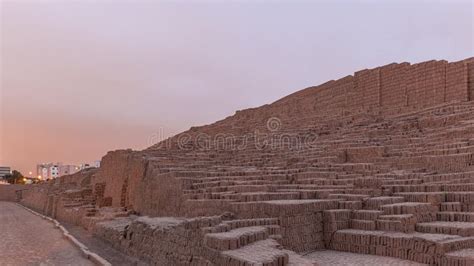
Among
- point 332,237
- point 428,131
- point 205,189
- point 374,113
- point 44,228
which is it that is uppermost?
point 374,113

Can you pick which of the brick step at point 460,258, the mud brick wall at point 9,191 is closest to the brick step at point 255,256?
the brick step at point 460,258

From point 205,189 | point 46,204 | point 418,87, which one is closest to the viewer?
point 205,189

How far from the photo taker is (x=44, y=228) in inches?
654

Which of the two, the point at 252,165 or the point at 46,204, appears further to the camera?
the point at 46,204

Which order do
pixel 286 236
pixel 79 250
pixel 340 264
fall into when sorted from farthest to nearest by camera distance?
pixel 79 250, pixel 286 236, pixel 340 264

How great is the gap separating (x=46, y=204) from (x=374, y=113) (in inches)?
702

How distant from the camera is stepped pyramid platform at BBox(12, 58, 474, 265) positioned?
6.39 metres

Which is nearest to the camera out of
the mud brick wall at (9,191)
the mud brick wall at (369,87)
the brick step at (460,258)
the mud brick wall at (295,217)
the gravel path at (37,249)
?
the brick step at (460,258)

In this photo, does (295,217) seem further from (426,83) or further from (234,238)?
(426,83)

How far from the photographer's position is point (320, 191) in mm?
8781

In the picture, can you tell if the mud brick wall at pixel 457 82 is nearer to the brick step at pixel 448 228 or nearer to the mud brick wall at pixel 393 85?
the mud brick wall at pixel 393 85

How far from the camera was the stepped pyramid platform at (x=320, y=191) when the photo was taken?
252 inches

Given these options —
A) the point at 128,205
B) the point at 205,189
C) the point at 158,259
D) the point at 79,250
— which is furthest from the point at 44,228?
the point at 158,259

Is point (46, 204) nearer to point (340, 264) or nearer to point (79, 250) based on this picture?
point (79, 250)
